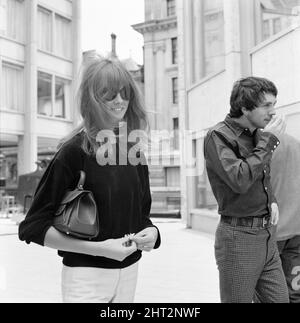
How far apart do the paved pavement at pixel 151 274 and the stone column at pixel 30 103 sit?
13490mm

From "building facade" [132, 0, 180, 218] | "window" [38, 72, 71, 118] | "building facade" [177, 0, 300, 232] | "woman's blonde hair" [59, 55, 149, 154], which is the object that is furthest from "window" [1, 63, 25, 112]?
"woman's blonde hair" [59, 55, 149, 154]

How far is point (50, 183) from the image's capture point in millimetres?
Result: 1598

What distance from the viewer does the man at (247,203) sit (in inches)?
87.6

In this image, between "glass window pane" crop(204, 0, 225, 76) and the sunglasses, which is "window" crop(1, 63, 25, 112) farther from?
the sunglasses

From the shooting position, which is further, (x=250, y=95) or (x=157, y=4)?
(x=157, y=4)

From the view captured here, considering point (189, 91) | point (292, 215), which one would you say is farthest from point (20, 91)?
point (292, 215)

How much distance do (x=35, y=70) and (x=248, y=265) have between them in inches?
924

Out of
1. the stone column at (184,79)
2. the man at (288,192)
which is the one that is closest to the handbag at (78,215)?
the man at (288,192)

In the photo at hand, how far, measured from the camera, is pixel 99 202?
5.38ft

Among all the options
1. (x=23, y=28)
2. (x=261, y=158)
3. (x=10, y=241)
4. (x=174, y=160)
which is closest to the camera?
(x=261, y=158)

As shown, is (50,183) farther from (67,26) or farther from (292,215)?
(67,26)

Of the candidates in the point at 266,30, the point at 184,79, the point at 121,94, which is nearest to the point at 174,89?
the point at 184,79

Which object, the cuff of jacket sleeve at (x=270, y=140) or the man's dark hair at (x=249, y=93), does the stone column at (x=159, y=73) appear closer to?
the man's dark hair at (x=249, y=93)

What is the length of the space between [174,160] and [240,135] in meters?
29.1
